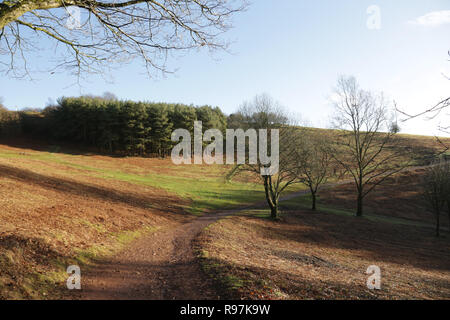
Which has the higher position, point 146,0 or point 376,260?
point 146,0

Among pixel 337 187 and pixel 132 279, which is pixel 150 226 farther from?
pixel 337 187

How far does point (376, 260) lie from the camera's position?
11828 mm

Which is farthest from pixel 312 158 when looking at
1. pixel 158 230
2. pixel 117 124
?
pixel 117 124

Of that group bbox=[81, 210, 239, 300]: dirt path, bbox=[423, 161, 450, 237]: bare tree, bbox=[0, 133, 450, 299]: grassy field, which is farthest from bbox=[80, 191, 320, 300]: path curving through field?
bbox=[423, 161, 450, 237]: bare tree

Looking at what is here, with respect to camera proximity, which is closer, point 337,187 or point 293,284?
point 293,284

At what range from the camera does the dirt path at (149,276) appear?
529 cm

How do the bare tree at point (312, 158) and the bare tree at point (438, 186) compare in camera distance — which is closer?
the bare tree at point (312, 158)

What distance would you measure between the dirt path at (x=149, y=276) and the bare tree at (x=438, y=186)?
2241cm

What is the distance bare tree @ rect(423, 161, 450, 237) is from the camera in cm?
1975

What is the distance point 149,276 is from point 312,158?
19736 mm

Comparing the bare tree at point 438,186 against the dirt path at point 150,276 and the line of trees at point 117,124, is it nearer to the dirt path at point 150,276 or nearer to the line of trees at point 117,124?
the dirt path at point 150,276

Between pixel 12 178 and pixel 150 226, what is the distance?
8158 millimetres

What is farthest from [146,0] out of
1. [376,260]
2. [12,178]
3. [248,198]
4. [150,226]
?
[248,198]

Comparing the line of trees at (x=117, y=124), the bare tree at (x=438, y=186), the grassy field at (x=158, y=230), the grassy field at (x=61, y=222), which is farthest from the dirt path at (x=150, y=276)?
the line of trees at (x=117, y=124)
